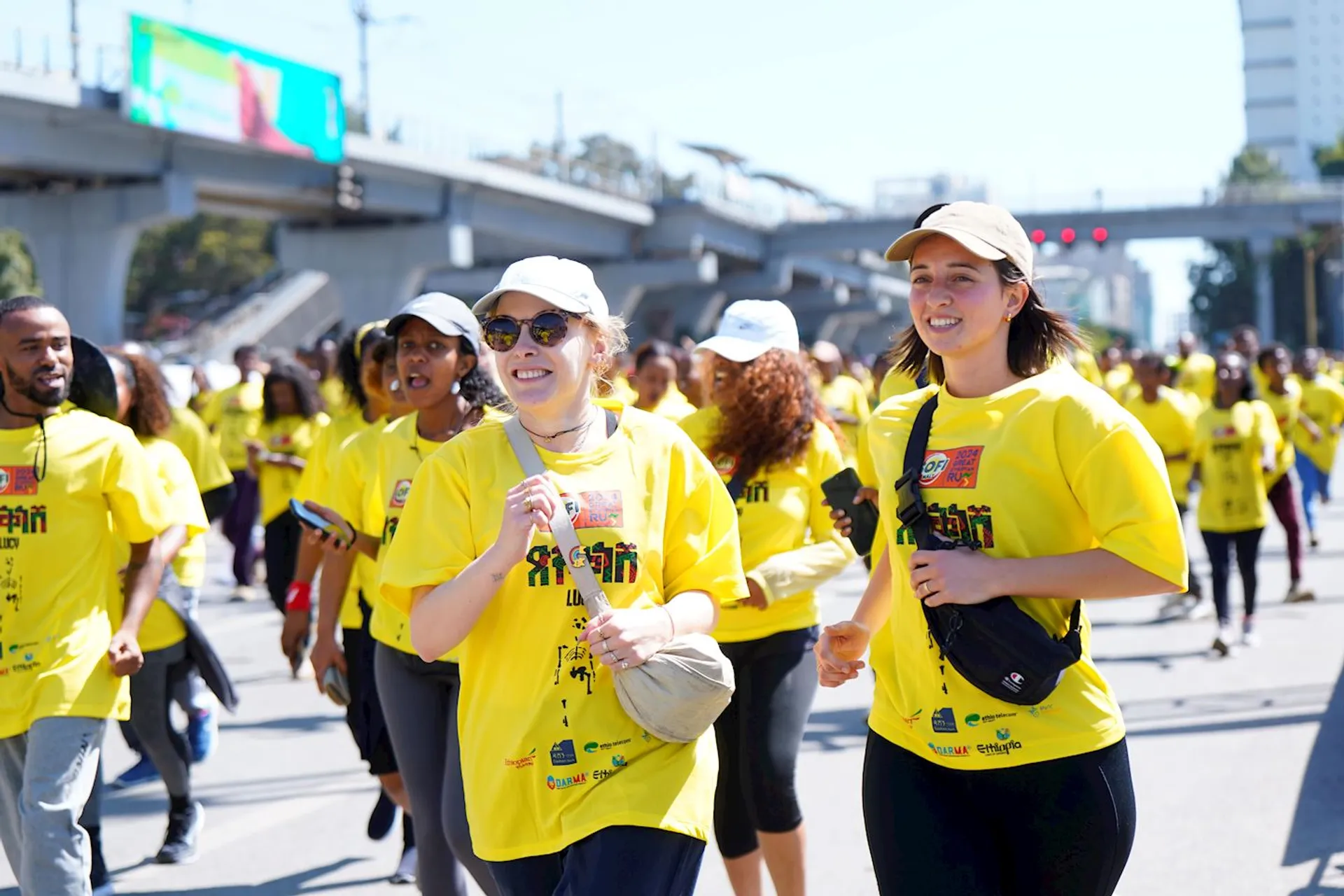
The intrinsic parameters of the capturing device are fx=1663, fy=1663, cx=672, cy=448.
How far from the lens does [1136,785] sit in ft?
23.6

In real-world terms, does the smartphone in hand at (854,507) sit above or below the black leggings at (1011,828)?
above

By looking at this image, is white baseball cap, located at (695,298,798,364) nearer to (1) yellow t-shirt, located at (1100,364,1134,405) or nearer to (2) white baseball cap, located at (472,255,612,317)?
(2) white baseball cap, located at (472,255,612,317)

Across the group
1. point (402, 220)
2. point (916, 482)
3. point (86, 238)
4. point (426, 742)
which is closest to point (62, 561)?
point (426, 742)

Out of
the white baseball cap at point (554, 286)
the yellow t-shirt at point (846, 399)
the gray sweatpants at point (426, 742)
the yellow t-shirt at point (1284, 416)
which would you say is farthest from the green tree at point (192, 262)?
the white baseball cap at point (554, 286)

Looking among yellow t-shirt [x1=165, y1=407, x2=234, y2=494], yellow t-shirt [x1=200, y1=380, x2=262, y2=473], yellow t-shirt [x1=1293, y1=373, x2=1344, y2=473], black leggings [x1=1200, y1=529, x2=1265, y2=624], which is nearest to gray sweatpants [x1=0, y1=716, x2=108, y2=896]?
yellow t-shirt [x1=165, y1=407, x2=234, y2=494]

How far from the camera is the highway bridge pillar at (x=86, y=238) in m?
36.0

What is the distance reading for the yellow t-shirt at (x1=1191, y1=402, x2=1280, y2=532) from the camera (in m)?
10.7

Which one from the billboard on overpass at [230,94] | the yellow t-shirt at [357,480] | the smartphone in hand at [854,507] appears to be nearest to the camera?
the smartphone in hand at [854,507]

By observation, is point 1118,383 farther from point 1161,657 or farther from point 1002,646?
point 1002,646

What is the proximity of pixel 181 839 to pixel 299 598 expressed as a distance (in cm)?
135

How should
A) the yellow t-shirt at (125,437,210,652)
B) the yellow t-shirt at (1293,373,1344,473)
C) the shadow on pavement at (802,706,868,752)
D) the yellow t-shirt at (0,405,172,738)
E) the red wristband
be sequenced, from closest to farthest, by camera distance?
1. the yellow t-shirt at (0,405,172,738)
2. the yellow t-shirt at (125,437,210,652)
3. the red wristband
4. the shadow on pavement at (802,706,868,752)
5. the yellow t-shirt at (1293,373,1344,473)

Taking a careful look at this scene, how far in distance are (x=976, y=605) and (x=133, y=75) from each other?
30.6 m

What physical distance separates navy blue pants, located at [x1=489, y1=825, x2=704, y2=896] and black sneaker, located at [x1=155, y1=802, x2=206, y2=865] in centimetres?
361

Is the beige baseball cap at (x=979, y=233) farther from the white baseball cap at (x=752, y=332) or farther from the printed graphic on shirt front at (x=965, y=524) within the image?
the white baseball cap at (x=752, y=332)
